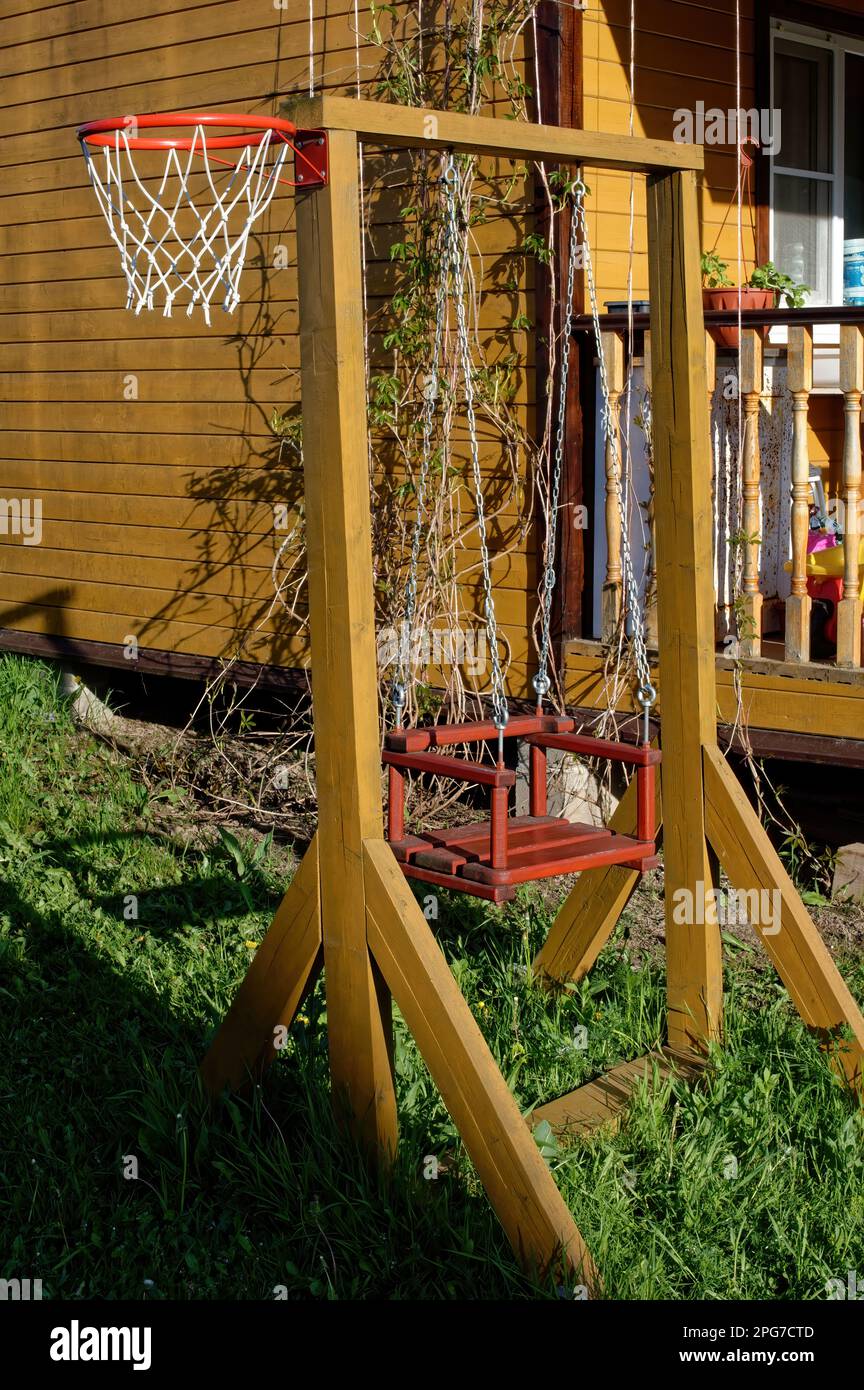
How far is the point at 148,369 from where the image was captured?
7742mm

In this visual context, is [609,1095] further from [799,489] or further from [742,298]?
[742,298]

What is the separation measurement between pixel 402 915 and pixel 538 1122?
74cm

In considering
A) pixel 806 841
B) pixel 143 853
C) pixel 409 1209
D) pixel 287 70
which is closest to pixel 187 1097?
pixel 409 1209

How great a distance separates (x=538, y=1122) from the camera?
3662 mm

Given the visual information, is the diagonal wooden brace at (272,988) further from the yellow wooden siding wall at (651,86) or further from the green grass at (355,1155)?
the yellow wooden siding wall at (651,86)

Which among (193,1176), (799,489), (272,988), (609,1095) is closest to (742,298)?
(799,489)

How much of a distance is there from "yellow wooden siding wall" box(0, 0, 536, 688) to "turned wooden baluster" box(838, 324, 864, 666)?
139 cm

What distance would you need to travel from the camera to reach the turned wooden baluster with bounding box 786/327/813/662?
5.30 metres

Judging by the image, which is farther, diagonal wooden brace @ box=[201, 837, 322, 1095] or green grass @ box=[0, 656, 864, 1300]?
diagonal wooden brace @ box=[201, 837, 322, 1095]

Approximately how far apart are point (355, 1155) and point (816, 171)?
5.89 m

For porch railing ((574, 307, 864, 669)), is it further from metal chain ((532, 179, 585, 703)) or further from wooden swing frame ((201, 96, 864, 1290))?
wooden swing frame ((201, 96, 864, 1290))

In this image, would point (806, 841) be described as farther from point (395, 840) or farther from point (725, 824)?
point (395, 840)

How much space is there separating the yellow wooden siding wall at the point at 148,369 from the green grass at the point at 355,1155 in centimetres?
227

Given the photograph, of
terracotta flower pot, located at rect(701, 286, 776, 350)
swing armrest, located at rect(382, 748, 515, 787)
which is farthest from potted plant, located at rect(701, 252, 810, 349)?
swing armrest, located at rect(382, 748, 515, 787)
